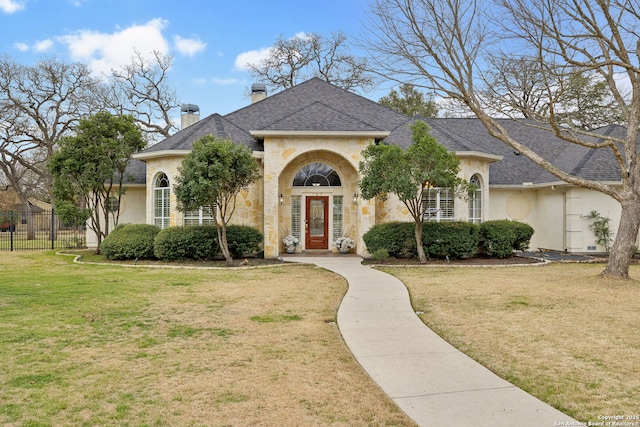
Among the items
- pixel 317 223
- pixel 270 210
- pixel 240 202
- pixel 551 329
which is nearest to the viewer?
pixel 551 329

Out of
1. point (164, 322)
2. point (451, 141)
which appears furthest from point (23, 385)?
point (451, 141)

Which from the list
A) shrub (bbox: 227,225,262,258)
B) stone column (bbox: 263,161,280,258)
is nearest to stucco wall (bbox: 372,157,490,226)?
stone column (bbox: 263,161,280,258)

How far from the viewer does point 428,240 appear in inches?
606

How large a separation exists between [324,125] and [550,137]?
12.6 metres

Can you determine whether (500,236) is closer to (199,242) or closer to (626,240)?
(626,240)

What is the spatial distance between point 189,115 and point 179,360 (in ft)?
63.3

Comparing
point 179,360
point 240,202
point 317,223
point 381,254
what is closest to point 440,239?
point 381,254

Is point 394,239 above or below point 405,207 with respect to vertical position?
below

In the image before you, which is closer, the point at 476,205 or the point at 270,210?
the point at 270,210

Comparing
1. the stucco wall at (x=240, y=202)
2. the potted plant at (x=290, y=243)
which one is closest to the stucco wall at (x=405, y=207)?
the potted plant at (x=290, y=243)

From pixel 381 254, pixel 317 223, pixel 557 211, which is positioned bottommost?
pixel 381 254

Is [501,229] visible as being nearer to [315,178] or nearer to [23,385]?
[315,178]

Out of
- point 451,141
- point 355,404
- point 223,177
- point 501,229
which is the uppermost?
point 451,141

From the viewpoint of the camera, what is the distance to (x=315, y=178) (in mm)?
18062
